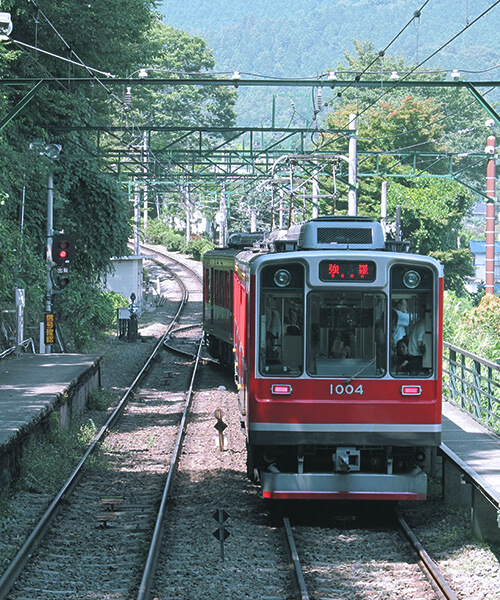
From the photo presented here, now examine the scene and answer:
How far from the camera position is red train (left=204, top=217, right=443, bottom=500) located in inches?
335

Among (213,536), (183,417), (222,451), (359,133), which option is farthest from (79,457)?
(359,133)

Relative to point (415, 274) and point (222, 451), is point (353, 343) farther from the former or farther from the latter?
point (222, 451)

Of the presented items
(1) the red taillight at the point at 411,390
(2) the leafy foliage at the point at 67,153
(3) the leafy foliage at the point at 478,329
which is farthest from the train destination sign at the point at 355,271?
(2) the leafy foliage at the point at 67,153

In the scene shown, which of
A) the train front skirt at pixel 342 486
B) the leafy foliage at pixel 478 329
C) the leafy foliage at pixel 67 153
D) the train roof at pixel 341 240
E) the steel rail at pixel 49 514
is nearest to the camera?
the steel rail at pixel 49 514

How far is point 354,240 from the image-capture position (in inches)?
368

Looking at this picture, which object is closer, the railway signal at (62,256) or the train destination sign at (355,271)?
the train destination sign at (355,271)

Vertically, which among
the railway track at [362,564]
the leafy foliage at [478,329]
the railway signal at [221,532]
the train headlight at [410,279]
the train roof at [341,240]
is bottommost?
the railway track at [362,564]

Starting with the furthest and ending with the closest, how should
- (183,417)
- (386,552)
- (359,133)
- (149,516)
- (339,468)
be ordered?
(359,133) → (183,417) → (149,516) → (339,468) → (386,552)

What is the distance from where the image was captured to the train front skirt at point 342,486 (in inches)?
335

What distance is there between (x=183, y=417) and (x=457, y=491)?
6393 millimetres

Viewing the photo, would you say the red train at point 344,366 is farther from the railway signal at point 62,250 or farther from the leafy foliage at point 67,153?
the railway signal at point 62,250

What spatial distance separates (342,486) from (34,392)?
259 inches

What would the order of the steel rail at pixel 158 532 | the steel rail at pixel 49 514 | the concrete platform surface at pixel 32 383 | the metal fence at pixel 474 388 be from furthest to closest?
the concrete platform surface at pixel 32 383, the metal fence at pixel 474 388, the steel rail at pixel 49 514, the steel rail at pixel 158 532

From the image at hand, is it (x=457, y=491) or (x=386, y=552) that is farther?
(x=457, y=491)
